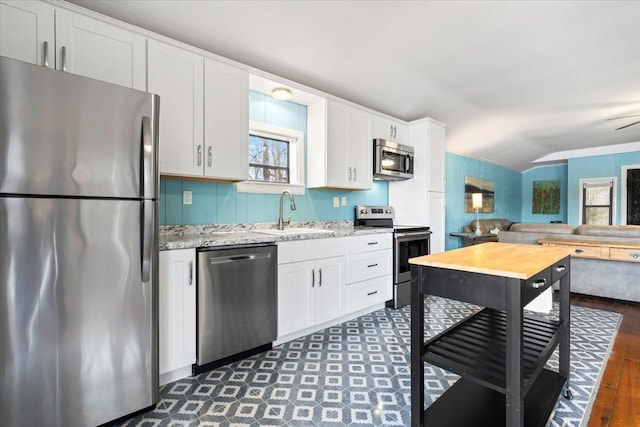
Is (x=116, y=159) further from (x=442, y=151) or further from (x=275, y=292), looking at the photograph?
(x=442, y=151)

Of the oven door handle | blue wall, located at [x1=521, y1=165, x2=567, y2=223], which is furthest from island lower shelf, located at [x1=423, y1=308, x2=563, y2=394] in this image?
blue wall, located at [x1=521, y1=165, x2=567, y2=223]

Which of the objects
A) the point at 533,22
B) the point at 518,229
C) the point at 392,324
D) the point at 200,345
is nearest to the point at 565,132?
the point at 518,229

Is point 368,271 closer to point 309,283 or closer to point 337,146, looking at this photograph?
point 309,283

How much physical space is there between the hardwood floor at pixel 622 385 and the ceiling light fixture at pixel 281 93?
309cm

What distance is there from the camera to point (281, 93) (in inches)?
113

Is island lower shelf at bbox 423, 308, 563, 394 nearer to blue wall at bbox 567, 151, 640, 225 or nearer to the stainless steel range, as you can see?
the stainless steel range

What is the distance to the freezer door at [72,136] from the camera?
128 centimetres

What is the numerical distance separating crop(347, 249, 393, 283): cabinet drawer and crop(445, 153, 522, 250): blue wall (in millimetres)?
2961

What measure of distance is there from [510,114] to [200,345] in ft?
16.7

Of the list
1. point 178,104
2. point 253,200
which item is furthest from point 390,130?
point 178,104


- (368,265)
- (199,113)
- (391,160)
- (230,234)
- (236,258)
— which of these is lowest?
(368,265)

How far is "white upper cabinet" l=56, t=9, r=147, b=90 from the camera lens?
1.74m

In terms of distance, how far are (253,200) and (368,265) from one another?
4.30 feet

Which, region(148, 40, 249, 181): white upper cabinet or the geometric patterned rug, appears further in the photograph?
region(148, 40, 249, 181): white upper cabinet
